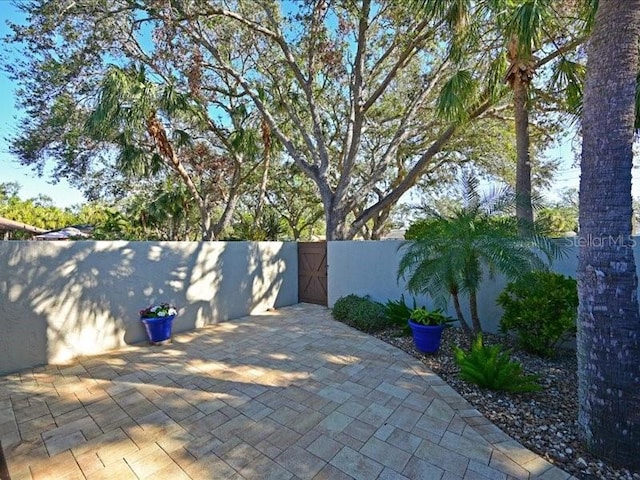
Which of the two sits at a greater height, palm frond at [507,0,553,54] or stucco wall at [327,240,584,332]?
palm frond at [507,0,553,54]

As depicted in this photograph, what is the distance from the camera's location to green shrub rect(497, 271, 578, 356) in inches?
144

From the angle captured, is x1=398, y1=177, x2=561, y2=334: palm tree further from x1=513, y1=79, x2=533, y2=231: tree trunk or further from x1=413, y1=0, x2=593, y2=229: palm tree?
x1=513, y1=79, x2=533, y2=231: tree trunk

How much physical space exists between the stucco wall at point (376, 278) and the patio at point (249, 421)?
1907 millimetres

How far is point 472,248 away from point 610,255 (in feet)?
5.34

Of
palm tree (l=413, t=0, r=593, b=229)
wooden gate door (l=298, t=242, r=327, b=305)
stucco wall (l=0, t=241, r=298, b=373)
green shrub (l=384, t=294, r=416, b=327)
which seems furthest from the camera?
wooden gate door (l=298, t=242, r=327, b=305)

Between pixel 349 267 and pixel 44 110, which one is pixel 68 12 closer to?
pixel 44 110

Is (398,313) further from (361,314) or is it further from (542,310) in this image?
(542,310)

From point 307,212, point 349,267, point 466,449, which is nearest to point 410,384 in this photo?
point 466,449

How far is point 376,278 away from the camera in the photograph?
6.48 meters

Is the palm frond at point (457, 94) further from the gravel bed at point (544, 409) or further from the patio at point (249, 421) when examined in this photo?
the patio at point (249, 421)

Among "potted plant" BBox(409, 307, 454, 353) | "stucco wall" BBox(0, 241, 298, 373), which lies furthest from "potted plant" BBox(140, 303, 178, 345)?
"potted plant" BBox(409, 307, 454, 353)

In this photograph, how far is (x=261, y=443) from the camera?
2.41 meters

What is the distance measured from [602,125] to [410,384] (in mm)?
2941

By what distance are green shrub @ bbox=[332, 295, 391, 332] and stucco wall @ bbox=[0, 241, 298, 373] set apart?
7.04ft
